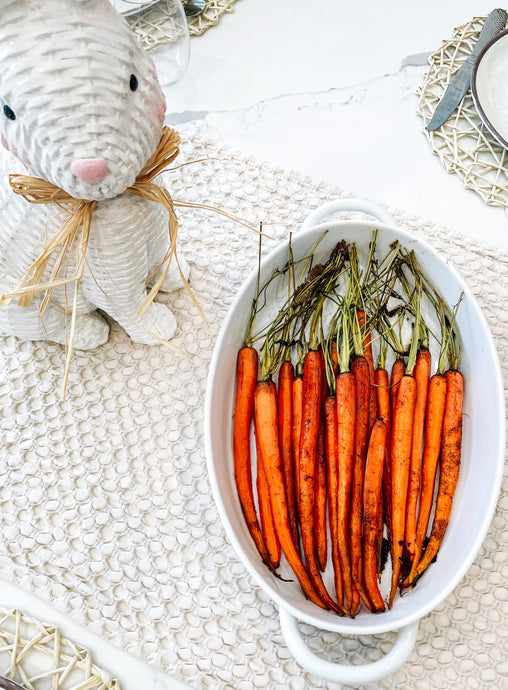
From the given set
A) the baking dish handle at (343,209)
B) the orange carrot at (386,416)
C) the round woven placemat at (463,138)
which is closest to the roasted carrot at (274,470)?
the orange carrot at (386,416)

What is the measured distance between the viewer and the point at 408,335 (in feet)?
2.53

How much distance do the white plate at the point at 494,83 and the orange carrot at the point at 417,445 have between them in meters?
0.41

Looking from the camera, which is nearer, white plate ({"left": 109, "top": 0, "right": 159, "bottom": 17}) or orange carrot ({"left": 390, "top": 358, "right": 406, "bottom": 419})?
orange carrot ({"left": 390, "top": 358, "right": 406, "bottom": 419})

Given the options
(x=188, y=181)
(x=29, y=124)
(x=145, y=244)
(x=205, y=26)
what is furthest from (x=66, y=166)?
(x=205, y=26)

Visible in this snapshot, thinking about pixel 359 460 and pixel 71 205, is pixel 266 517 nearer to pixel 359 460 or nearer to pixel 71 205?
pixel 359 460

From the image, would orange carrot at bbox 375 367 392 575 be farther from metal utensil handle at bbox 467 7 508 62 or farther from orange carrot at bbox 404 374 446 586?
metal utensil handle at bbox 467 7 508 62

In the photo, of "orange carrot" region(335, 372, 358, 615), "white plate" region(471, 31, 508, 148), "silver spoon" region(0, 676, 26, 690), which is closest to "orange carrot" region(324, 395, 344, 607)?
"orange carrot" region(335, 372, 358, 615)

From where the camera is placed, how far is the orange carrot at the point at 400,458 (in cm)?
67

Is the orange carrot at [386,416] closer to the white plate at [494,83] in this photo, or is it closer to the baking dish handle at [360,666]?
the baking dish handle at [360,666]

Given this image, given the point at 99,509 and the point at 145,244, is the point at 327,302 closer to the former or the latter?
the point at 145,244

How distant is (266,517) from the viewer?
69 centimetres

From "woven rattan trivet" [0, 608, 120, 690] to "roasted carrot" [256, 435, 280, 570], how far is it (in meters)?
0.23

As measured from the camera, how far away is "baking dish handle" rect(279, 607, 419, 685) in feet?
1.93

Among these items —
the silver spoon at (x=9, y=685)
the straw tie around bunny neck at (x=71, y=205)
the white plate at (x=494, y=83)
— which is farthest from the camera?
the white plate at (x=494, y=83)
